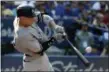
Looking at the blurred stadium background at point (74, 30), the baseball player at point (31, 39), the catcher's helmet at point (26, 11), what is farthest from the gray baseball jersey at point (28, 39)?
the blurred stadium background at point (74, 30)

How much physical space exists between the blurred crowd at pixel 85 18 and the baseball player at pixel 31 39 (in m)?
4.35

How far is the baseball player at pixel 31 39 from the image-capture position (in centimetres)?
580

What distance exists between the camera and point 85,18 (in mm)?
12039

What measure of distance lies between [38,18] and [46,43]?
1.47 ft

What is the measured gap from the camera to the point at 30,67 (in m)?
6.26

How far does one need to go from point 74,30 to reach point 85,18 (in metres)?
0.84

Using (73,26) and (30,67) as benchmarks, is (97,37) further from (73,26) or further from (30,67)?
(30,67)

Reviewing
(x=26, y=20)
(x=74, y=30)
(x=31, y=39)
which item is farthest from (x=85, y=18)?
(x=26, y=20)

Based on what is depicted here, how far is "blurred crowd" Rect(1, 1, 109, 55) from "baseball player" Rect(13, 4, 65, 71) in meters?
4.35

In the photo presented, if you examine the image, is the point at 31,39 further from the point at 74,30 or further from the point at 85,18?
the point at 85,18

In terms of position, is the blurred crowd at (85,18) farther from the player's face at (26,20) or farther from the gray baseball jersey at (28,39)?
the player's face at (26,20)

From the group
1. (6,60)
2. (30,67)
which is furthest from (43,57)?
(6,60)

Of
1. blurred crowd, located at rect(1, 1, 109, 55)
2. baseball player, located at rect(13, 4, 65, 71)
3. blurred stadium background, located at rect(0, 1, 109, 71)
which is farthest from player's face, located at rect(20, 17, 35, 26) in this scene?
blurred crowd, located at rect(1, 1, 109, 55)

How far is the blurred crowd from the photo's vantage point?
36.3 ft
